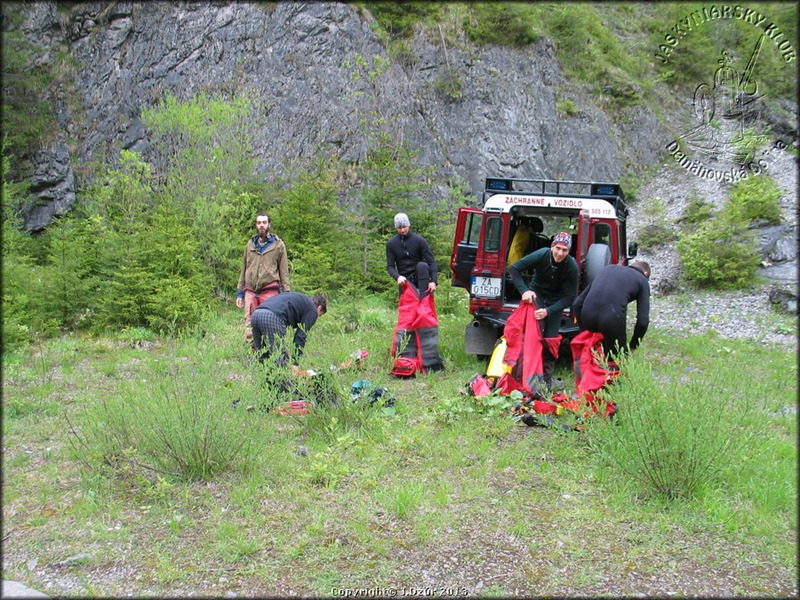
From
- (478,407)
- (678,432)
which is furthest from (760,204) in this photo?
(678,432)

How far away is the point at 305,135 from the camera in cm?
1895

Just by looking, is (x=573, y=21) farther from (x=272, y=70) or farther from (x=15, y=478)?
(x=15, y=478)

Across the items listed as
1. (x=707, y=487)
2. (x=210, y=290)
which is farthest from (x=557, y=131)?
(x=707, y=487)

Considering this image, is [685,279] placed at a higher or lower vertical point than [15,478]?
higher

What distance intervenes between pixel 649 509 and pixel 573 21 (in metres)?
27.2

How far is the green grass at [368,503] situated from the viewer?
2.96 m

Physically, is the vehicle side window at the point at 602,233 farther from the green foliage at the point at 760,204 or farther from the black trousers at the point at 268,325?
the green foliage at the point at 760,204

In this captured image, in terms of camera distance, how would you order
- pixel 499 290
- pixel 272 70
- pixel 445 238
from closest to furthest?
pixel 499 290 → pixel 445 238 → pixel 272 70

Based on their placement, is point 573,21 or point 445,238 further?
point 573,21

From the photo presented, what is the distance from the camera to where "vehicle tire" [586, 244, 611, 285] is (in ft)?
21.8

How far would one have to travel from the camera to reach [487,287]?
7.29 meters

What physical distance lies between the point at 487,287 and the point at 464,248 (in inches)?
40.2

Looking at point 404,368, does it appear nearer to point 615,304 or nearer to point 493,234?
point 493,234

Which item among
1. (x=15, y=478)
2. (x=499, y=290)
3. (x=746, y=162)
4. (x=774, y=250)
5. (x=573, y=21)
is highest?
(x=573, y=21)
